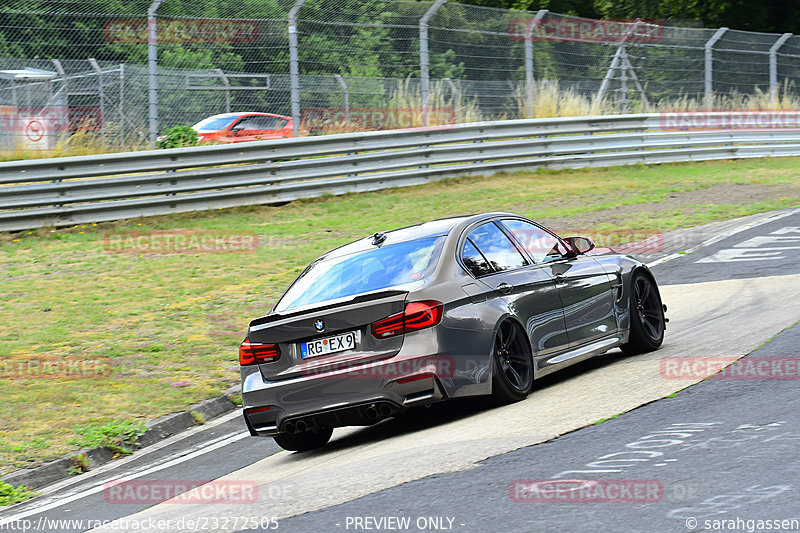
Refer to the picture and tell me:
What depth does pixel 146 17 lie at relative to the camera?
58.5 ft

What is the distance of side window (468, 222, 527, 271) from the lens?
805 centimetres

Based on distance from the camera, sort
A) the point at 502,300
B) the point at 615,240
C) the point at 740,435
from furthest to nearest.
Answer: the point at 615,240
the point at 502,300
the point at 740,435

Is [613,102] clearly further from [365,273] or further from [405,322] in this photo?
[405,322]

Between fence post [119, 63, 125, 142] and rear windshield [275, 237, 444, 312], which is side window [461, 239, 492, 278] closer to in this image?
rear windshield [275, 237, 444, 312]

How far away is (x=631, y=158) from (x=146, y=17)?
12.2 m

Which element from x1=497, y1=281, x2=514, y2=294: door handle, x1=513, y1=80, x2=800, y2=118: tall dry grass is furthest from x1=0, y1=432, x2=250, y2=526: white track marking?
x1=513, y1=80, x2=800, y2=118: tall dry grass

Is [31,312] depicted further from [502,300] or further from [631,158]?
[631,158]

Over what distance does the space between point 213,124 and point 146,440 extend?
36.6 feet

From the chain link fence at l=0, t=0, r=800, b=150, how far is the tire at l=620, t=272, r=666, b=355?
11.0m

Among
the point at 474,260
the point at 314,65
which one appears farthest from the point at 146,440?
the point at 314,65

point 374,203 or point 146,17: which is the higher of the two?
point 146,17

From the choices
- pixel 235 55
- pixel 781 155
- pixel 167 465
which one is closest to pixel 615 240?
pixel 235 55

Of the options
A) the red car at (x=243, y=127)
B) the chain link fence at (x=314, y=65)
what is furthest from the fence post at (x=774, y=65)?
the red car at (x=243, y=127)

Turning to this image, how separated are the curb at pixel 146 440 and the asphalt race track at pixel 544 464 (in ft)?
0.51
